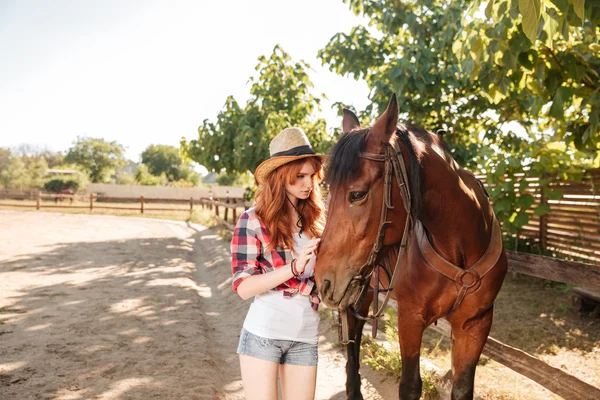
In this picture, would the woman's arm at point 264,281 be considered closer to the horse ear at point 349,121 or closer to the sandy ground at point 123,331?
the horse ear at point 349,121

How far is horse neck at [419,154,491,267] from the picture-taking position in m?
2.21

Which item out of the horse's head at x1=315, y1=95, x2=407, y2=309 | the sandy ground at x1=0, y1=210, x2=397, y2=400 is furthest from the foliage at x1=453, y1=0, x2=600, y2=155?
the sandy ground at x1=0, y1=210, x2=397, y2=400

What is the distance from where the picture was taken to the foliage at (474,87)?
3859mm

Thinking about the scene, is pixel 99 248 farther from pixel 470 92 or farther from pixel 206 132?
pixel 470 92

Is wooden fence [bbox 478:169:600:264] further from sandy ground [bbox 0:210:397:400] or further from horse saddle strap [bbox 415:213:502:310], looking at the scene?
horse saddle strap [bbox 415:213:502:310]

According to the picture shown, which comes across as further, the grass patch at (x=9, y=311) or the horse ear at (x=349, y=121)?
the grass patch at (x=9, y=311)

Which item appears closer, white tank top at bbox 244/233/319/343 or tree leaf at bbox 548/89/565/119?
white tank top at bbox 244/233/319/343

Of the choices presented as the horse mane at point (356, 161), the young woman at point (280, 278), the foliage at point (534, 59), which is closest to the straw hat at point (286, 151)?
the young woman at point (280, 278)

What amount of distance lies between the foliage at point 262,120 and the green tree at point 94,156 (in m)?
67.0

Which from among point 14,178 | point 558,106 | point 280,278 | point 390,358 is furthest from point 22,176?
point 280,278

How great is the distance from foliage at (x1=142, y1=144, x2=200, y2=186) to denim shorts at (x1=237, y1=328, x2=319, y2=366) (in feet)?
269

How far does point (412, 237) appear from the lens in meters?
2.62

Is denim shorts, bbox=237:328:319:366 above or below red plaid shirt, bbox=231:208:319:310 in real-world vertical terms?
below

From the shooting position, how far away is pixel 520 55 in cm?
363
